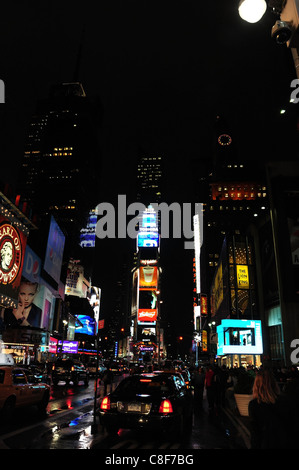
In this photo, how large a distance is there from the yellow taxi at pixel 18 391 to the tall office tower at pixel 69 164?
12039 cm

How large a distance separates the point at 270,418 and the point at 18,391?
10.8 m

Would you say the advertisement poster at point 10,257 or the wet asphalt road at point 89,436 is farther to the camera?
the advertisement poster at point 10,257

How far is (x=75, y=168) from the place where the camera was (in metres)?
152

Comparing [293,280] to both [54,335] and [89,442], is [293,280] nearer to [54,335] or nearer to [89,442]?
[89,442]

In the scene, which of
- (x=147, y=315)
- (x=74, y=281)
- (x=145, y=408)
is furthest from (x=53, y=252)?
(x=147, y=315)

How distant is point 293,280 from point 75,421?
27.2 meters

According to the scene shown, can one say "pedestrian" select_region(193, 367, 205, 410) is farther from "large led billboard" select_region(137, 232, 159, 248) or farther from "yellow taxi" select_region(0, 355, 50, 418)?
"large led billboard" select_region(137, 232, 159, 248)

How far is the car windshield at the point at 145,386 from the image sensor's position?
8.45 meters

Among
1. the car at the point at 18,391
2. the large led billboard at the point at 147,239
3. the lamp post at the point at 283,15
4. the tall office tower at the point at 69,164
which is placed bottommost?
the car at the point at 18,391

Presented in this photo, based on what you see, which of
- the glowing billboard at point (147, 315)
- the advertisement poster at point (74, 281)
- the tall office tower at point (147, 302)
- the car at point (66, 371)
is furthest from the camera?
the glowing billboard at point (147, 315)

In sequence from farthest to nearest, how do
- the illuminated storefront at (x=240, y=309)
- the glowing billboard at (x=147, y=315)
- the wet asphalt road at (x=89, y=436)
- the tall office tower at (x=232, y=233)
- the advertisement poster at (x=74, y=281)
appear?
the glowing billboard at (x=147, y=315), the advertisement poster at (x=74, y=281), the tall office tower at (x=232, y=233), the illuminated storefront at (x=240, y=309), the wet asphalt road at (x=89, y=436)

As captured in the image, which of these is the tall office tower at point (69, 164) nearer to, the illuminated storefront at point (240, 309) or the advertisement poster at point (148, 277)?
Result: the advertisement poster at point (148, 277)

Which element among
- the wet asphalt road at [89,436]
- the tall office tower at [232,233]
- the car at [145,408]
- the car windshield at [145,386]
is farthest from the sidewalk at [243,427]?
the tall office tower at [232,233]

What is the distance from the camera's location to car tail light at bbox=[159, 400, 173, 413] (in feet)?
25.9
